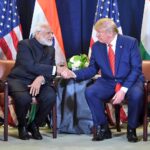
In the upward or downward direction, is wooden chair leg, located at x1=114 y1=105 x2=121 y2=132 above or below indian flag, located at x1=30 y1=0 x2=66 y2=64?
below

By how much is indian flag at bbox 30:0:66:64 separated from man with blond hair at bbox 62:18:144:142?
0.99 m

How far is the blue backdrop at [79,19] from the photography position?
5.89 metres

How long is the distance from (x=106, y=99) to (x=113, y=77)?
23 centimetres

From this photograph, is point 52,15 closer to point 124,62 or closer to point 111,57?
point 111,57

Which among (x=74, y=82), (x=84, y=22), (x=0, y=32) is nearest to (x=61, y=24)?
(x=84, y=22)

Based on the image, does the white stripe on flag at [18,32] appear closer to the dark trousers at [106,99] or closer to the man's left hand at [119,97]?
the dark trousers at [106,99]

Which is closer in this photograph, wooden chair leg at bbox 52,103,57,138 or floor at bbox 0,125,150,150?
floor at bbox 0,125,150,150

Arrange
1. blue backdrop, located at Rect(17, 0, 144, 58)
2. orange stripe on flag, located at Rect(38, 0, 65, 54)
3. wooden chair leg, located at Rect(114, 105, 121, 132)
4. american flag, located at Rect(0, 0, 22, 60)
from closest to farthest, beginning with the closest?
wooden chair leg, located at Rect(114, 105, 121, 132), american flag, located at Rect(0, 0, 22, 60), orange stripe on flag, located at Rect(38, 0, 65, 54), blue backdrop, located at Rect(17, 0, 144, 58)

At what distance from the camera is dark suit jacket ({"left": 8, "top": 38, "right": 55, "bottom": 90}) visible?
184 inches

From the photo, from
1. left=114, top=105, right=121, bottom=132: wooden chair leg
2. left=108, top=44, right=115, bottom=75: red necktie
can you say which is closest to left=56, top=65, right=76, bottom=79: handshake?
left=108, top=44, right=115, bottom=75: red necktie

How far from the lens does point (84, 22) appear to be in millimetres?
5941

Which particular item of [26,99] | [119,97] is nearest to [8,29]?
[26,99]

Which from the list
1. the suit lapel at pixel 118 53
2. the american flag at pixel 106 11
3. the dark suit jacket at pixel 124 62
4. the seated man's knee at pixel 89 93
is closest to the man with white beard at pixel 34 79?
the seated man's knee at pixel 89 93

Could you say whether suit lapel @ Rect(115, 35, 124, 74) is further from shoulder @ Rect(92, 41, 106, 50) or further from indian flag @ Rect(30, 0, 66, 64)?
indian flag @ Rect(30, 0, 66, 64)
